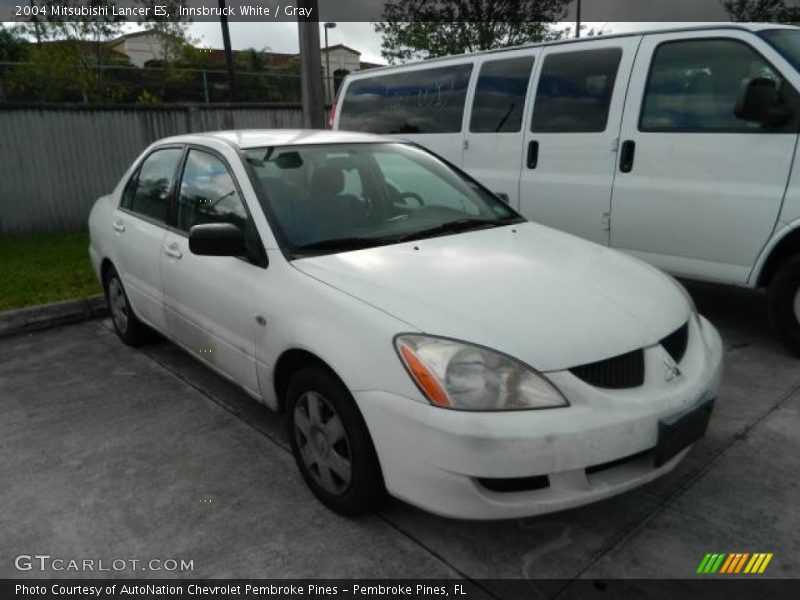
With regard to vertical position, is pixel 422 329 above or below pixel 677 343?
above

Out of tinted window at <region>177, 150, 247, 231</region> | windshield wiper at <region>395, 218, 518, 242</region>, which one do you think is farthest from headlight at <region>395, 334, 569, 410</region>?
tinted window at <region>177, 150, 247, 231</region>

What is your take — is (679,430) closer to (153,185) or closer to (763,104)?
(763,104)

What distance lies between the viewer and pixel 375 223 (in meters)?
3.08

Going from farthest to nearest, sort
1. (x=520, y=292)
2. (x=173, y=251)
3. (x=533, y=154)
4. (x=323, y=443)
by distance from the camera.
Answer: (x=533, y=154) < (x=173, y=251) < (x=323, y=443) < (x=520, y=292)

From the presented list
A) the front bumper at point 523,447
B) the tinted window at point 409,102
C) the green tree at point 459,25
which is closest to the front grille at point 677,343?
the front bumper at point 523,447

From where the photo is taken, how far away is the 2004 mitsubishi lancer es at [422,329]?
6.91 ft

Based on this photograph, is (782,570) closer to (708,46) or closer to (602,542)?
(602,542)

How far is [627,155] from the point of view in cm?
445

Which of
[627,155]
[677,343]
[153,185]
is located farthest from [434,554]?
[627,155]

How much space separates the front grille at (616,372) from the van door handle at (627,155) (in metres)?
2.53

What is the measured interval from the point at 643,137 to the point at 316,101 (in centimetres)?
407

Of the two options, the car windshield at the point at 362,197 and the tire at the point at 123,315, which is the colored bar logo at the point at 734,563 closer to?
the car windshield at the point at 362,197

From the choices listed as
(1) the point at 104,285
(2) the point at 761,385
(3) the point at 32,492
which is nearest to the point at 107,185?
(1) the point at 104,285

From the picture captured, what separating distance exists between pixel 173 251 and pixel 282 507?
1.62 meters
